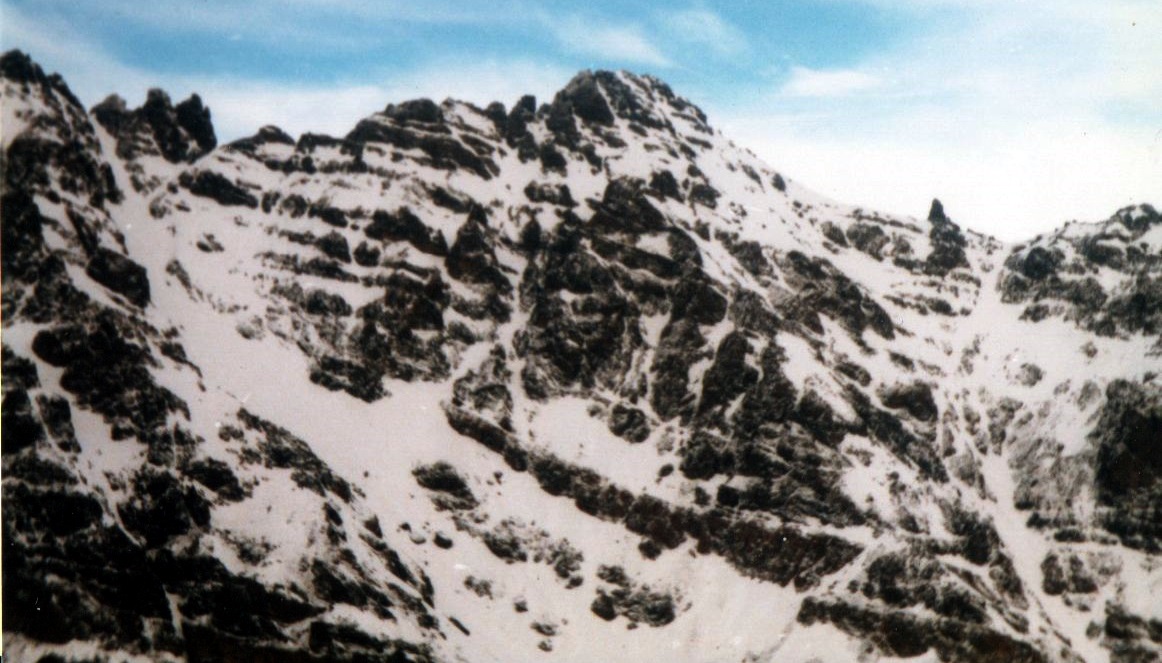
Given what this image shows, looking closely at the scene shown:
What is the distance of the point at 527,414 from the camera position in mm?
140000

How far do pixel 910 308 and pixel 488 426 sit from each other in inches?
2976

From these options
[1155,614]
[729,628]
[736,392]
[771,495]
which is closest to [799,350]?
[736,392]

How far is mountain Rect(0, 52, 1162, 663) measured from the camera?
98.1 metres

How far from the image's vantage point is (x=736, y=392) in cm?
13738

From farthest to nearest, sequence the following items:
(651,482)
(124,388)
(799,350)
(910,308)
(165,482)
Answer: (910,308)
(799,350)
(651,482)
(124,388)
(165,482)

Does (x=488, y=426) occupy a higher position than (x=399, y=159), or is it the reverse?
(x=399, y=159)

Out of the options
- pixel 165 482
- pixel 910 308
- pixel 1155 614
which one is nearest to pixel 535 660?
pixel 165 482

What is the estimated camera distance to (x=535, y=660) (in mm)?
109250

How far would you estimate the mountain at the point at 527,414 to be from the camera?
98062mm

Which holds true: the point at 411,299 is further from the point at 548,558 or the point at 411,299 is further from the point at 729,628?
the point at 729,628

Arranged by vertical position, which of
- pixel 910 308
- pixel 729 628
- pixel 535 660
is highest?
pixel 910 308

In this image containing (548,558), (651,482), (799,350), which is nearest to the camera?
(548,558)

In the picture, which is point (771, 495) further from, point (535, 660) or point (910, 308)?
point (910, 308)

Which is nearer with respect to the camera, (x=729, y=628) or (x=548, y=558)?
(x=729, y=628)
